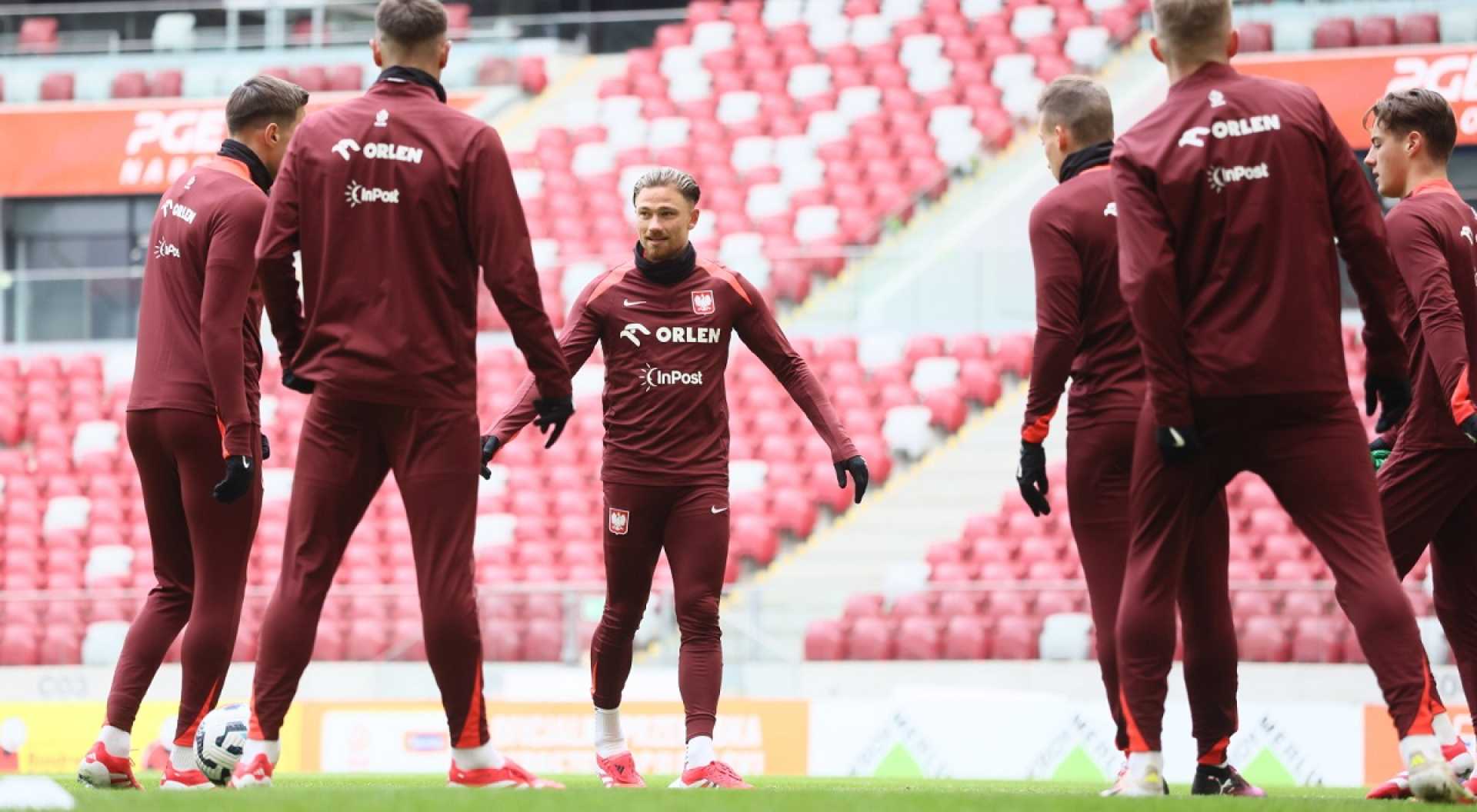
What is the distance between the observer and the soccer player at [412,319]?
18.7ft

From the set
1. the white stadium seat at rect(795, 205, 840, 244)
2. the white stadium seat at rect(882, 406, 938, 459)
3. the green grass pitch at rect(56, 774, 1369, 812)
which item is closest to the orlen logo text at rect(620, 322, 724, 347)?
the green grass pitch at rect(56, 774, 1369, 812)

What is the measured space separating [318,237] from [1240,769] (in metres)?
7.47

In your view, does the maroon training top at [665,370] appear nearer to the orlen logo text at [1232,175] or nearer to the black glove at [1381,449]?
the black glove at [1381,449]

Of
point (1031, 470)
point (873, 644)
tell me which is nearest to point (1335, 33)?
point (873, 644)

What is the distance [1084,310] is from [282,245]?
271 centimetres

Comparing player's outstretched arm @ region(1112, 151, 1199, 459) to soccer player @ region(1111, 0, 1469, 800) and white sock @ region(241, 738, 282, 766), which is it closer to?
soccer player @ region(1111, 0, 1469, 800)

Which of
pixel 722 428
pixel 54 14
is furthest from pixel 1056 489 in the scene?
pixel 54 14

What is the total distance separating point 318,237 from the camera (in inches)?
227

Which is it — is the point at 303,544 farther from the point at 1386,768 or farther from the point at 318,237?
the point at 1386,768

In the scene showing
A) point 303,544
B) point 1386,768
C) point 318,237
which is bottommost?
point 1386,768

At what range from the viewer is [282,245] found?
581 centimetres

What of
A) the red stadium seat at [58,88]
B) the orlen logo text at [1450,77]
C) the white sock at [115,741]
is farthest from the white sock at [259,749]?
the red stadium seat at [58,88]

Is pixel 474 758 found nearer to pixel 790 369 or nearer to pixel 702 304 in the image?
pixel 702 304

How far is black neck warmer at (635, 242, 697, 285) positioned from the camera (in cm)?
770
